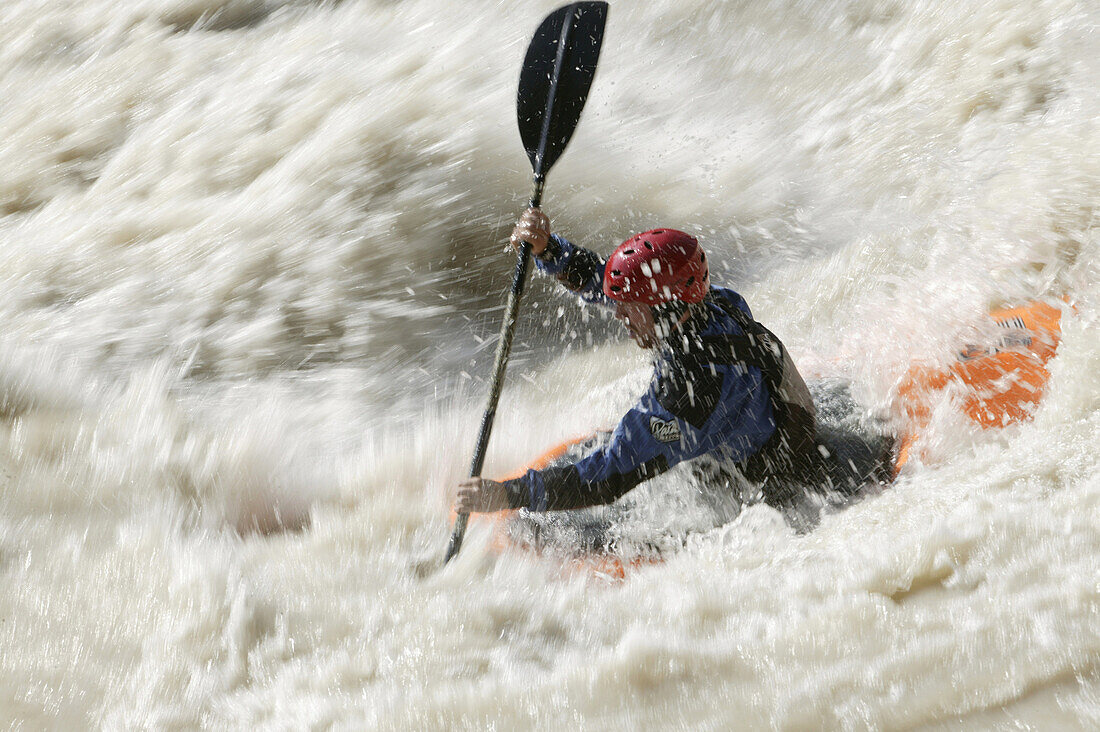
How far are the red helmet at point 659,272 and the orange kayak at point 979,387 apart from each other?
31.0 inches

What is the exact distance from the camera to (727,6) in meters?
4.41

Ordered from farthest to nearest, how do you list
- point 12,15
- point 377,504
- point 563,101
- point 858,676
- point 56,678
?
1. point 12,15
2. point 377,504
3. point 563,101
4. point 56,678
5. point 858,676

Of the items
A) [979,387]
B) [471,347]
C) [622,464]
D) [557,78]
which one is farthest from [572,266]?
[471,347]

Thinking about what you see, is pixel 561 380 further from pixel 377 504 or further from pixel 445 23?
pixel 445 23

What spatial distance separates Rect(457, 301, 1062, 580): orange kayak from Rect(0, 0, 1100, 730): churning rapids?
54 mm

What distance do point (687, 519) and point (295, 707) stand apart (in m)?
1.17

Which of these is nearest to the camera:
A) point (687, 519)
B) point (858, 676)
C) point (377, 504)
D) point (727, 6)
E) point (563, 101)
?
point (858, 676)

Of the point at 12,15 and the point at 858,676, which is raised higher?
the point at 12,15

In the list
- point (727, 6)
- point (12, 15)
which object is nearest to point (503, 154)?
point (727, 6)

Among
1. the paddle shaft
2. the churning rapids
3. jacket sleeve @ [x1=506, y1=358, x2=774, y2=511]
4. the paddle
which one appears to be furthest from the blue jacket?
the paddle

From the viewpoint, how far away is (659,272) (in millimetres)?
1736

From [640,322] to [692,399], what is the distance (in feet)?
0.79

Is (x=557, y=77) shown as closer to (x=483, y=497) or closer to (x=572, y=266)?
(x=572, y=266)

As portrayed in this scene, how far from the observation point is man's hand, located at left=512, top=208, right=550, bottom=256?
2291 millimetres
